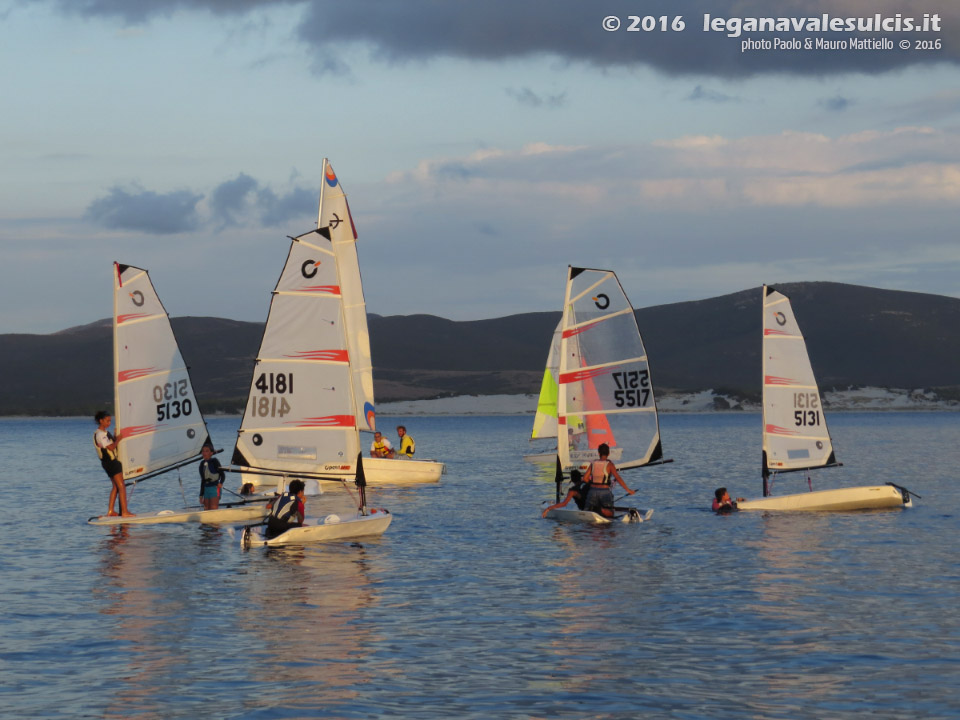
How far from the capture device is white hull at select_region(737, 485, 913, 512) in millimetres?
31922

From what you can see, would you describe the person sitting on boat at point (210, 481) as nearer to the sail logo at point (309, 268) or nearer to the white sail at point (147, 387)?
the white sail at point (147, 387)

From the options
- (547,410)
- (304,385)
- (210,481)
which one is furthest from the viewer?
(547,410)

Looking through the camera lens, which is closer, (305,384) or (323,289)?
(323,289)

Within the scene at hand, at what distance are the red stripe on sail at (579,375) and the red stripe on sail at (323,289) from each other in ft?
24.6

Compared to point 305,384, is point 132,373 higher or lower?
higher

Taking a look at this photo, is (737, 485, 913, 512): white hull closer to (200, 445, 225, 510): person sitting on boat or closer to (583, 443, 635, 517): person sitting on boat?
(583, 443, 635, 517): person sitting on boat

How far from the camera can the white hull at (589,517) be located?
28141mm

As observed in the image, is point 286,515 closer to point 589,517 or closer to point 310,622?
point 310,622

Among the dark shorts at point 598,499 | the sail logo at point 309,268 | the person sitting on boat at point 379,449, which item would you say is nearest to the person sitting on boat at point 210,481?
the sail logo at point 309,268

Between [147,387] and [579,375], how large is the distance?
1119cm

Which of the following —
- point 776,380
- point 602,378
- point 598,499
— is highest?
point 602,378

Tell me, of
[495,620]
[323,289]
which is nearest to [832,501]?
[323,289]

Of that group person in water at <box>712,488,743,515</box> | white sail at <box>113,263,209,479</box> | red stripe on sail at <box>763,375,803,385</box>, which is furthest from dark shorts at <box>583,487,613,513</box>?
white sail at <box>113,263,209,479</box>

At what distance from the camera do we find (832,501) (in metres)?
32.2
